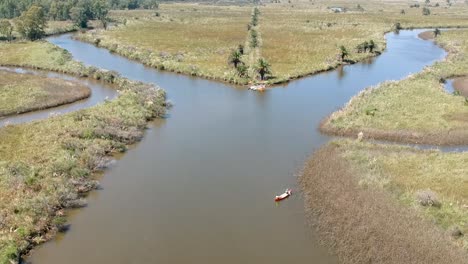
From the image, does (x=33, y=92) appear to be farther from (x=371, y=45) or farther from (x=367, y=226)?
(x=371, y=45)

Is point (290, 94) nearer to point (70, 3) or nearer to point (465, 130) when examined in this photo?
point (465, 130)

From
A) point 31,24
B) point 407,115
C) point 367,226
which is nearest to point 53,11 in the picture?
point 31,24

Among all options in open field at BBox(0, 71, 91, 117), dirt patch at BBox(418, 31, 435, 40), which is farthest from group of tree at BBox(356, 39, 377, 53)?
open field at BBox(0, 71, 91, 117)

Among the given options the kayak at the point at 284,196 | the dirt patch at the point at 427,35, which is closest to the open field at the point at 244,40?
the dirt patch at the point at 427,35

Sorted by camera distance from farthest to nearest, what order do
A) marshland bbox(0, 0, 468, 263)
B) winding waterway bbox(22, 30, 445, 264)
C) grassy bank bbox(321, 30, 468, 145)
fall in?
grassy bank bbox(321, 30, 468, 145)
marshland bbox(0, 0, 468, 263)
winding waterway bbox(22, 30, 445, 264)

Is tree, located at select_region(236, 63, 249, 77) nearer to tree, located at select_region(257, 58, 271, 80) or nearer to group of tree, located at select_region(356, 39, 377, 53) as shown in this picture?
tree, located at select_region(257, 58, 271, 80)

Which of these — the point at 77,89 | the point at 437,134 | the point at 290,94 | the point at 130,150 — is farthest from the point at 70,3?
the point at 437,134
